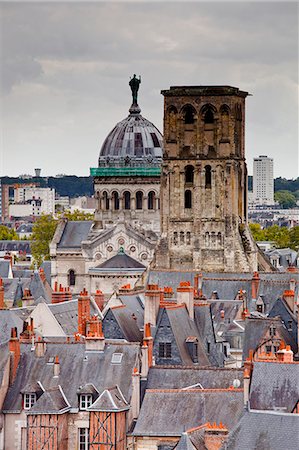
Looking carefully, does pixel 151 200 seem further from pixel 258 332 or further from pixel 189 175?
pixel 258 332

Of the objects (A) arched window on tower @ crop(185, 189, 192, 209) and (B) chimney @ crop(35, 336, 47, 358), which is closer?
(B) chimney @ crop(35, 336, 47, 358)

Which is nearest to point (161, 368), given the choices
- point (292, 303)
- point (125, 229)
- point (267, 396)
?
point (267, 396)

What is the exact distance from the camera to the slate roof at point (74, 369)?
6706 cm

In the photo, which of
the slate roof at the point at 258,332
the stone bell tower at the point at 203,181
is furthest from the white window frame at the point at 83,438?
the stone bell tower at the point at 203,181

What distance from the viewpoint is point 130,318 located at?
80.1 m

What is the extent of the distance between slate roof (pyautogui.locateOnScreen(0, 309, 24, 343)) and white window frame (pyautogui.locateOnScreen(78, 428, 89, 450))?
35.7ft

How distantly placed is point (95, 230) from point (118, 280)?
1553cm

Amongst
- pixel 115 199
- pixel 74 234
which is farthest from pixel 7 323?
pixel 115 199

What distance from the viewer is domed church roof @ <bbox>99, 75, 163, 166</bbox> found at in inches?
5541

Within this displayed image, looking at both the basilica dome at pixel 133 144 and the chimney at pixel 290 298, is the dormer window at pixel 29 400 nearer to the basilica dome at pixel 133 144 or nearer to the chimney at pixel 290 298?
the chimney at pixel 290 298

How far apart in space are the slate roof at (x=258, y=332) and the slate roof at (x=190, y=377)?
11.1 meters

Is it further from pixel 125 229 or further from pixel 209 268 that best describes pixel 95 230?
pixel 209 268

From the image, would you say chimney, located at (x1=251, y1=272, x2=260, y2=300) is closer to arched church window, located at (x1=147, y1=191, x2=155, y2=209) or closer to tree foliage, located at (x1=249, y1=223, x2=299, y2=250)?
arched church window, located at (x1=147, y1=191, x2=155, y2=209)

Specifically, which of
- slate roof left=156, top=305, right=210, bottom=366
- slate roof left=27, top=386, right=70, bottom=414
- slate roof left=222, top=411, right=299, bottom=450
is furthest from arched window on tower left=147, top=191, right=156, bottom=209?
slate roof left=222, top=411, right=299, bottom=450
